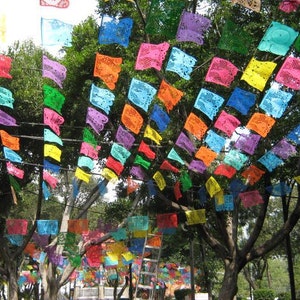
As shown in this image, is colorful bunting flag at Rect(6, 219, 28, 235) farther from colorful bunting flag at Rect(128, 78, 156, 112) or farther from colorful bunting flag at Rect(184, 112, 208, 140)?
colorful bunting flag at Rect(184, 112, 208, 140)

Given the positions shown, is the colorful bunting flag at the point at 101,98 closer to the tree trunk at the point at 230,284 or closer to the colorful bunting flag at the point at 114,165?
the colorful bunting flag at the point at 114,165

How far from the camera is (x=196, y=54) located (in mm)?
9875

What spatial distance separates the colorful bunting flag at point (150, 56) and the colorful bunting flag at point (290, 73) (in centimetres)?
188

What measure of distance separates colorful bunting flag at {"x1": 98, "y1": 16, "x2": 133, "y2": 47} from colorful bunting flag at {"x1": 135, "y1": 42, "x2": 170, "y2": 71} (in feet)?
1.07

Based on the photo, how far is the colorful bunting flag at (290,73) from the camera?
7.18 m

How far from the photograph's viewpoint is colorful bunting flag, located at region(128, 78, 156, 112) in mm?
8211

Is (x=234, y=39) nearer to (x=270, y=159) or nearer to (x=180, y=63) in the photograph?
(x=180, y=63)

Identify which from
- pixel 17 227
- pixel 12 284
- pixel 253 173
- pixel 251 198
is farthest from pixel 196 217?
pixel 12 284

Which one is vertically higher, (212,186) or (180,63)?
(180,63)

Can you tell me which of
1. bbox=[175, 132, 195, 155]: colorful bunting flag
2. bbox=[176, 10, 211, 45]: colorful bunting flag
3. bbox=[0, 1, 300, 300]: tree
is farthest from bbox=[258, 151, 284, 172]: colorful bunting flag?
bbox=[176, 10, 211, 45]: colorful bunting flag

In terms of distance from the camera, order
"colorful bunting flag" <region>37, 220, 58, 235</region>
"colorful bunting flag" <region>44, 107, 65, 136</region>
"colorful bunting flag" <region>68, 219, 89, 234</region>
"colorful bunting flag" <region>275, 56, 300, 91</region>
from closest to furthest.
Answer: "colorful bunting flag" <region>275, 56, 300, 91</region>
"colorful bunting flag" <region>44, 107, 65, 136</region>
"colorful bunting flag" <region>37, 220, 58, 235</region>
"colorful bunting flag" <region>68, 219, 89, 234</region>

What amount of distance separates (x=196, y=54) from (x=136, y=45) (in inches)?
58.9

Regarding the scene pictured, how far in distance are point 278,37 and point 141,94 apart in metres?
2.56

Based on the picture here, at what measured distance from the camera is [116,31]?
24.8 ft
